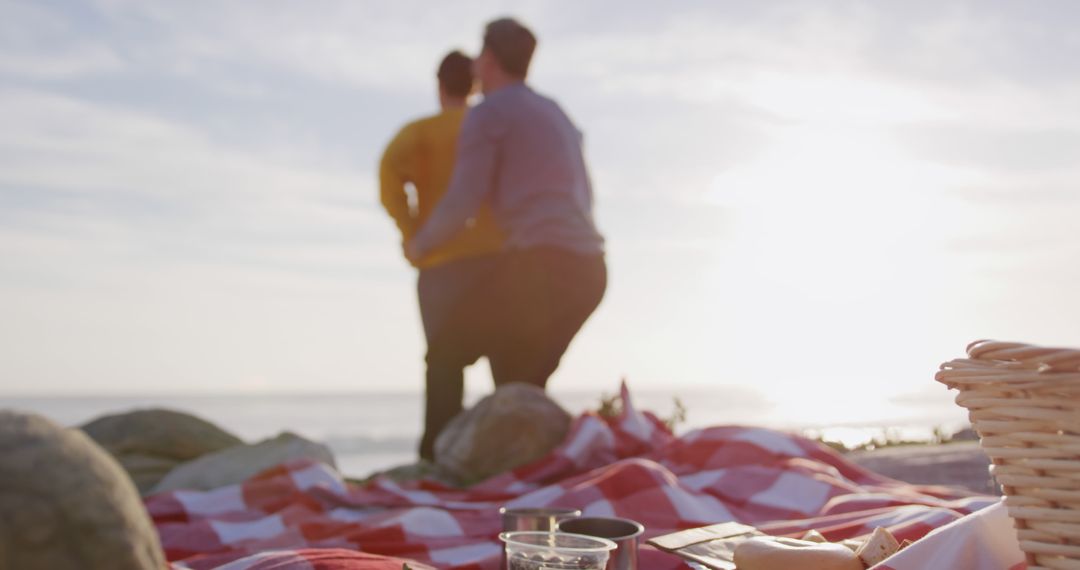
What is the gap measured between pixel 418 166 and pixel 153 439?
2064 millimetres

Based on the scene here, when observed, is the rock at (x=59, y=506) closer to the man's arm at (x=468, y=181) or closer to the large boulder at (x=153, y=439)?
the man's arm at (x=468, y=181)

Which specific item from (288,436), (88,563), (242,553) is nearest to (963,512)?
(242,553)

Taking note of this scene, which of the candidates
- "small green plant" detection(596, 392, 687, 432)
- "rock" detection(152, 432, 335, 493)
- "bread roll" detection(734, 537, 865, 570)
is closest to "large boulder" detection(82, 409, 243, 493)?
"rock" detection(152, 432, 335, 493)

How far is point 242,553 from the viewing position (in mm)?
2736

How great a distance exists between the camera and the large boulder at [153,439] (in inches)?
199

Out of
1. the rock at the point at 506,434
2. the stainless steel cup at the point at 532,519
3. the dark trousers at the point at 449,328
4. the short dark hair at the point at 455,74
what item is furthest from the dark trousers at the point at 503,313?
the stainless steel cup at the point at 532,519

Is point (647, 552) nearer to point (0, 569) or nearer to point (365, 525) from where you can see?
point (365, 525)

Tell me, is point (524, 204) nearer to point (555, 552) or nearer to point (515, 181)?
point (515, 181)

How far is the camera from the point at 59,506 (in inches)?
34.8

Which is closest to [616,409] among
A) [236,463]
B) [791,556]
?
[236,463]

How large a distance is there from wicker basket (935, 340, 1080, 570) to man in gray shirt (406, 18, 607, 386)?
3.15 meters

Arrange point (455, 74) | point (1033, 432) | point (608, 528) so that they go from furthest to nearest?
1. point (455, 74)
2. point (608, 528)
3. point (1033, 432)

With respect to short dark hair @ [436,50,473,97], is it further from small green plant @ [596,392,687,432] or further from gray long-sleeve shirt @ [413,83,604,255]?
small green plant @ [596,392,687,432]

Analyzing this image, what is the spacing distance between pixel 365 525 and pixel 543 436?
66.9 inches
